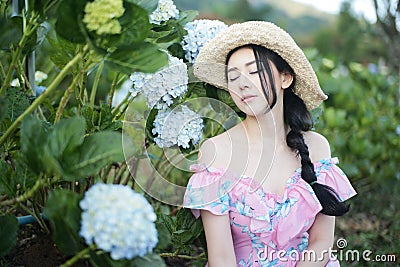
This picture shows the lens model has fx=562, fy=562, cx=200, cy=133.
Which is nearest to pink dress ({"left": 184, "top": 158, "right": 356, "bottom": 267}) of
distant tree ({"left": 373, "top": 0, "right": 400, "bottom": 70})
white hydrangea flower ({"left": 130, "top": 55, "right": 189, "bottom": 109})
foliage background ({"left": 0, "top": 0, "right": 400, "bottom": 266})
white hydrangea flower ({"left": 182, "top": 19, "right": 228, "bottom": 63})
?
foliage background ({"left": 0, "top": 0, "right": 400, "bottom": 266})

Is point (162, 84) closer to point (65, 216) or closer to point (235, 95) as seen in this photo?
point (235, 95)

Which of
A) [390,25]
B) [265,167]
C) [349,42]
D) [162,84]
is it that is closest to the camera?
[162,84]

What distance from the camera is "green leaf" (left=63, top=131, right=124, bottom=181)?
1.03 m

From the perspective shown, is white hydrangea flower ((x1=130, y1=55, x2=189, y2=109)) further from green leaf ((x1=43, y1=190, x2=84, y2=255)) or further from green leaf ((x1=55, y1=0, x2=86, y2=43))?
green leaf ((x1=43, y1=190, x2=84, y2=255))

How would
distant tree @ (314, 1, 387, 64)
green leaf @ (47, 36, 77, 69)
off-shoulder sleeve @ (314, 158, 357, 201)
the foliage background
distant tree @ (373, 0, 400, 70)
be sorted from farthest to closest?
1. distant tree @ (314, 1, 387, 64)
2. distant tree @ (373, 0, 400, 70)
3. off-shoulder sleeve @ (314, 158, 357, 201)
4. green leaf @ (47, 36, 77, 69)
5. the foliage background

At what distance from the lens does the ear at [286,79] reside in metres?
1.53

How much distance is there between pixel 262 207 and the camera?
1529mm

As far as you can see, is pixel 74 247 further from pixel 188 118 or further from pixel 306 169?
pixel 306 169

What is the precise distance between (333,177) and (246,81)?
0.40 metres

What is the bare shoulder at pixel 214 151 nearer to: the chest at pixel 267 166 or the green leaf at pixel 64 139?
the chest at pixel 267 166

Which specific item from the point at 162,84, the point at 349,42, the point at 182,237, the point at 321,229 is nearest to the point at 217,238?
the point at 182,237

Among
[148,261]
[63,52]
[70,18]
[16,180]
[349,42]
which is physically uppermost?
[70,18]

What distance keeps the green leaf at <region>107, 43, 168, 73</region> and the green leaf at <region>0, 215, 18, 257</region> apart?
389 mm

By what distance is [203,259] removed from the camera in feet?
5.72
